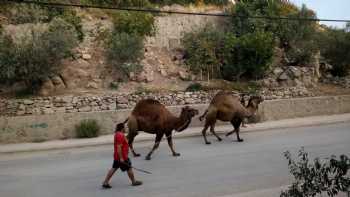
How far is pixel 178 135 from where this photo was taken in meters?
18.4

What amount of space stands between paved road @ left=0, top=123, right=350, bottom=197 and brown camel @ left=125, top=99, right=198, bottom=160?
0.85 meters

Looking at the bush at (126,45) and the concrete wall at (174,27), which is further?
the concrete wall at (174,27)

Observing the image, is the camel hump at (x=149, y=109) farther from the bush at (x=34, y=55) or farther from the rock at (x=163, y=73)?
the rock at (x=163, y=73)

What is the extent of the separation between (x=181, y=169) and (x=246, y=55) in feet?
49.4

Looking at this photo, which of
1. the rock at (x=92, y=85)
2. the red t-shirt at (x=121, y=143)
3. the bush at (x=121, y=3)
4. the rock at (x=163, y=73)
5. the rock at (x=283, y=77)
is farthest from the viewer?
the bush at (x=121, y=3)

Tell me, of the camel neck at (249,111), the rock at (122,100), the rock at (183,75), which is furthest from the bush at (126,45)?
the camel neck at (249,111)

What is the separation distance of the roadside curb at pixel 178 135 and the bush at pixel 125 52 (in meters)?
5.59

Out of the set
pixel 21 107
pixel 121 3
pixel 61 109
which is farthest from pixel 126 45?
pixel 121 3

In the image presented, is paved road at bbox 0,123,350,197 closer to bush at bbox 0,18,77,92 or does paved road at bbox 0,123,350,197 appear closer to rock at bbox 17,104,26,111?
rock at bbox 17,104,26,111

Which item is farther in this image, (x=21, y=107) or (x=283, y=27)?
(x=283, y=27)

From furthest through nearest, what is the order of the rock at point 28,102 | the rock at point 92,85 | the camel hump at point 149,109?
the rock at point 92,85
the rock at point 28,102
the camel hump at point 149,109

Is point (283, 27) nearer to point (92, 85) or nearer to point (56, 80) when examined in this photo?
point (92, 85)

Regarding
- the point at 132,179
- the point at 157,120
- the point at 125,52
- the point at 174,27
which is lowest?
the point at 132,179

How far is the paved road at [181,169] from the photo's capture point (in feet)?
34.2
